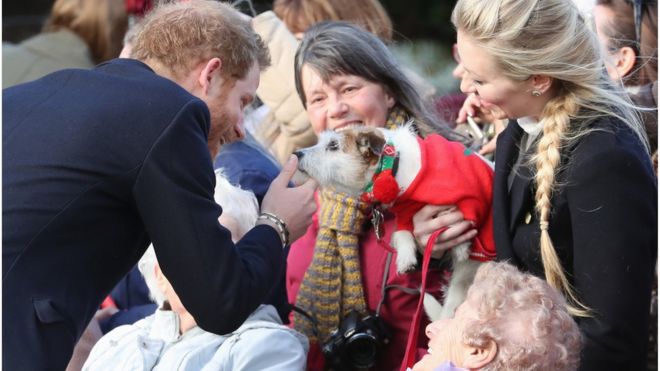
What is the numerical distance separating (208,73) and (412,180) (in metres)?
0.89

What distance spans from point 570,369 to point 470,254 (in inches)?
39.0

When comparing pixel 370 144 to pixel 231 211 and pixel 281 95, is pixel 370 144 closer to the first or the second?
pixel 231 211

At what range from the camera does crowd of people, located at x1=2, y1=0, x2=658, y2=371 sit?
2441 mm

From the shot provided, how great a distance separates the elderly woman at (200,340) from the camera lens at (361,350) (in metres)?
0.19

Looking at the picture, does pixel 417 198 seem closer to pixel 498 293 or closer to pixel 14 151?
pixel 498 293

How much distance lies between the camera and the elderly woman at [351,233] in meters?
3.55

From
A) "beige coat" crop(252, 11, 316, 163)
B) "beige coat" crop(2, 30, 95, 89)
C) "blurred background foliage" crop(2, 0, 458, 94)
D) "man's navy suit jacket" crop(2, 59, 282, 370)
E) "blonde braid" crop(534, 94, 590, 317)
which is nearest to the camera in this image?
"man's navy suit jacket" crop(2, 59, 282, 370)

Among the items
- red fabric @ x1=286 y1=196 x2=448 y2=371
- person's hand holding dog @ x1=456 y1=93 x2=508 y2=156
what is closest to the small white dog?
red fabric @ x1=286 y1=196 x2=448 y2=371

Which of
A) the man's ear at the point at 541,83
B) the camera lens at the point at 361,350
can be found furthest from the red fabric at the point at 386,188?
the man's ear at the point at 541,83

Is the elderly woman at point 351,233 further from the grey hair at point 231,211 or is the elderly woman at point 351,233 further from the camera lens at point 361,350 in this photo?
the grey hair at point 231,211

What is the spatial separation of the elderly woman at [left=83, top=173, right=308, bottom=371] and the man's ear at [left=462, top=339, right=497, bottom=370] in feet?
2.73

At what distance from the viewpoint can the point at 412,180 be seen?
3.39 meters

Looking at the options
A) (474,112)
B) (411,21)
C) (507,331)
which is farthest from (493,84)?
(411,21)

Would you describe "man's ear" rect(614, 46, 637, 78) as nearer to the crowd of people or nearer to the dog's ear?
the crowd of people
